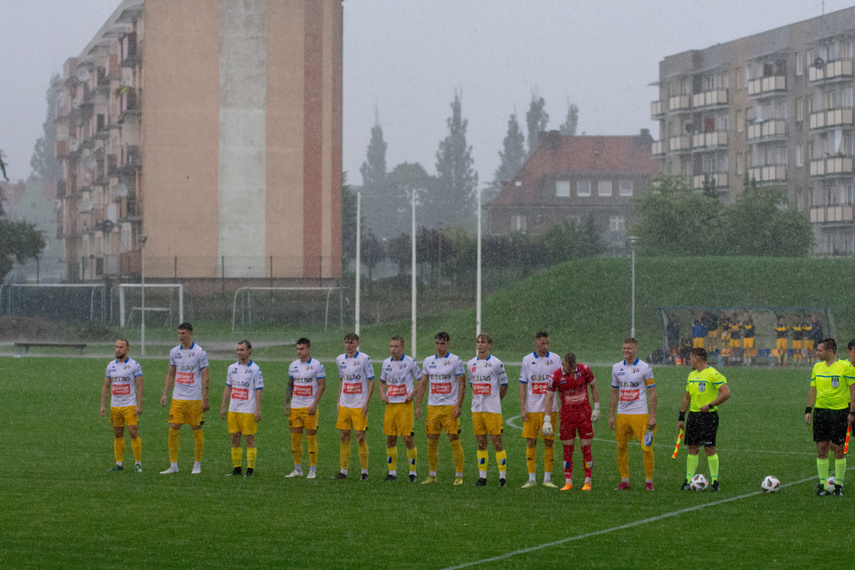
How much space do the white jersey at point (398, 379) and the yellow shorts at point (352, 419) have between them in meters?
0.51

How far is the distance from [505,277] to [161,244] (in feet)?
72.1

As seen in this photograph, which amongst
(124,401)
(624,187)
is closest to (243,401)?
(124,401)

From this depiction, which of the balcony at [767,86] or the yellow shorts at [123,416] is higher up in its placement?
the balcony at [767,86]

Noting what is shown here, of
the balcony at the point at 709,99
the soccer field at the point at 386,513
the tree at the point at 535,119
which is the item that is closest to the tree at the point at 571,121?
the tree at the point at 535,119

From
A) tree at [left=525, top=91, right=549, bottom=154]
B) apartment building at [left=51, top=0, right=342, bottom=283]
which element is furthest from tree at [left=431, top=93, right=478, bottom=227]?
apartment building at [left=51, top=0, right=342, bottom=283]

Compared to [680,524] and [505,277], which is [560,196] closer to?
[505,277]

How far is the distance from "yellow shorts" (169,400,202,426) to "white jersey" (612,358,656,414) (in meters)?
6.45

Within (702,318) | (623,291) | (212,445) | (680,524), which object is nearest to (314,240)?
(623,291)

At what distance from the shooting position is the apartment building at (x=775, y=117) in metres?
88.7

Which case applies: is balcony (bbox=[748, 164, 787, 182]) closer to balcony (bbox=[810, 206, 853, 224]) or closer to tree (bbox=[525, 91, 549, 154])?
balcony (bbox=[810, 206, 853, 224])

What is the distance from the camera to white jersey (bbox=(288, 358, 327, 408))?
715 inches

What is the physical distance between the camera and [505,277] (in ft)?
254

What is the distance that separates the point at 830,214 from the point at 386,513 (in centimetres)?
8101

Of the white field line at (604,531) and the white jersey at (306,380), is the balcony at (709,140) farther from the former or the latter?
the white jersey at (306,380)
